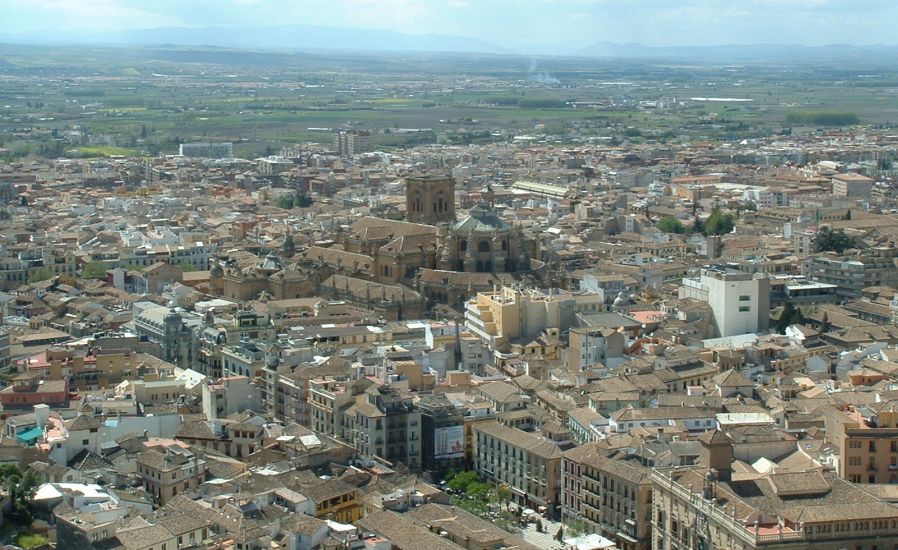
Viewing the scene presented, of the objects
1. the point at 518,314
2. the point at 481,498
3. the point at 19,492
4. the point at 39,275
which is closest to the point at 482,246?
the point at 518,314

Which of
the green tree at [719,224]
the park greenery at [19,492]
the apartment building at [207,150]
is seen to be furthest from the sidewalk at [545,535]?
the apartment building at [207,150]

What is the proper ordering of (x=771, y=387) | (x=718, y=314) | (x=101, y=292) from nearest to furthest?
(x=771, y=387) < (x=718, y=314) < (x=101, y=292)

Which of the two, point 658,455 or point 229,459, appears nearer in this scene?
point 658,455

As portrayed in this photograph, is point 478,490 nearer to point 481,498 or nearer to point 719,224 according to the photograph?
point 481,498

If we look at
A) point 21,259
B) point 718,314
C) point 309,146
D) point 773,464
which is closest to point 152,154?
point 309,146

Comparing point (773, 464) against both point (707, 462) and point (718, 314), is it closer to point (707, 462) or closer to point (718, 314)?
point (707, 462)

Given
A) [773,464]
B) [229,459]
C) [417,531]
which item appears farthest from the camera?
[229,459]
